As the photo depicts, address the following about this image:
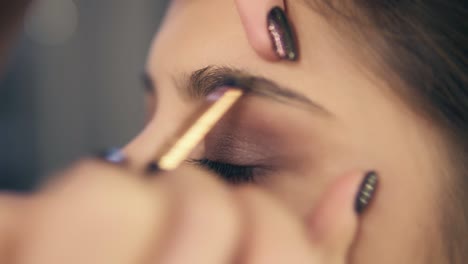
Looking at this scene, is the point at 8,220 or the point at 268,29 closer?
the point at 8,220

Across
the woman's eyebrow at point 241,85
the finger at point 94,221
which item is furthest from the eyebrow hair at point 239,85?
the finger at point 94,221

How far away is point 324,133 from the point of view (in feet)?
1.06

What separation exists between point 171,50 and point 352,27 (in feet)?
0.46

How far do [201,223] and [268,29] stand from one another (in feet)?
0.49

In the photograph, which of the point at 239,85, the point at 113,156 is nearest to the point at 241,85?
the point at 239,85

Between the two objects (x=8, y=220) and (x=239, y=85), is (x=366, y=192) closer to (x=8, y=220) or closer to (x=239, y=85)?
(x=239, y=85)

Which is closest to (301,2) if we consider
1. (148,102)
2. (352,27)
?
(352,27)

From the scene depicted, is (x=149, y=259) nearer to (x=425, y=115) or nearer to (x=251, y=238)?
(x=251, y=238)

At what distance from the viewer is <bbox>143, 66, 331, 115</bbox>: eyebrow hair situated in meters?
0.33

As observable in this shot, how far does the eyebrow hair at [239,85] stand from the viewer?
33cm

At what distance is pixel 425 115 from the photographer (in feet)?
1.11

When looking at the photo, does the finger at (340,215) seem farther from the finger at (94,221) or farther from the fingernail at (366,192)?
the finger at (94,221)

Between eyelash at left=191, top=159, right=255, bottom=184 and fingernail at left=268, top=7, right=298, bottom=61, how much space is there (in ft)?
0.27

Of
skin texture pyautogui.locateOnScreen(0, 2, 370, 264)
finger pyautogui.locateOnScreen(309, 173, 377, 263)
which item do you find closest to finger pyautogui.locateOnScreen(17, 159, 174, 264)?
skin texture pyautogui.locateOnScreen(0, 2, 370, 264)
